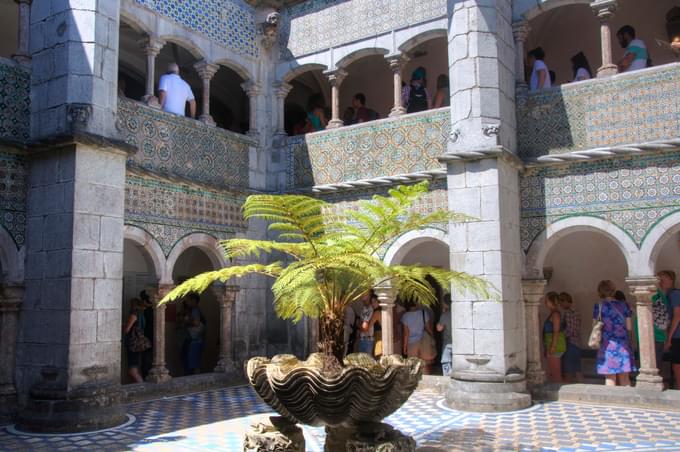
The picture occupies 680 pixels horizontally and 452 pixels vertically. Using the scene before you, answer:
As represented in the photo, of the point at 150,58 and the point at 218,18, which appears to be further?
the point at 218,18

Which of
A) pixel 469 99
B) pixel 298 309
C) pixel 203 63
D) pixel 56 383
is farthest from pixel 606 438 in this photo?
pixel 203 63

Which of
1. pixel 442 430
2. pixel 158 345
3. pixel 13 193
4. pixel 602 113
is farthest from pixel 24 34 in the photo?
pixel 602 113

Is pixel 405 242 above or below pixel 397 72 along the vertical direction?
below

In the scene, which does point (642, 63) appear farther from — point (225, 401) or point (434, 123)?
point (225, 401)

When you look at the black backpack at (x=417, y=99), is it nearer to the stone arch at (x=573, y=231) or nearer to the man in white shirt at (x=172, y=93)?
the stone arch at (x=573, y=231)

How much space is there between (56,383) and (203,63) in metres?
5.17

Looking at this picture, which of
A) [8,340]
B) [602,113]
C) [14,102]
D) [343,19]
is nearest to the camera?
[8,340]

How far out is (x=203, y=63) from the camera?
991 centimetres

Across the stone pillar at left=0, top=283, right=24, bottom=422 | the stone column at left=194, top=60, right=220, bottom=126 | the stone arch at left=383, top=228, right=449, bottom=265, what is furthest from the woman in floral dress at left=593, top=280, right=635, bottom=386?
the stone pillar at left=0, top=283, right=24, bottom=422

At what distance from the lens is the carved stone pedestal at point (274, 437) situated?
481 cm

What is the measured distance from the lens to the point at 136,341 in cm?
891

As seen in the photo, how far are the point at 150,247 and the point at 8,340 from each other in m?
2.12

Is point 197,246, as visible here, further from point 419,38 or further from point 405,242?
point 419,38

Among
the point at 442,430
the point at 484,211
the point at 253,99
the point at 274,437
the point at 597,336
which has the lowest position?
the point at 442,430
